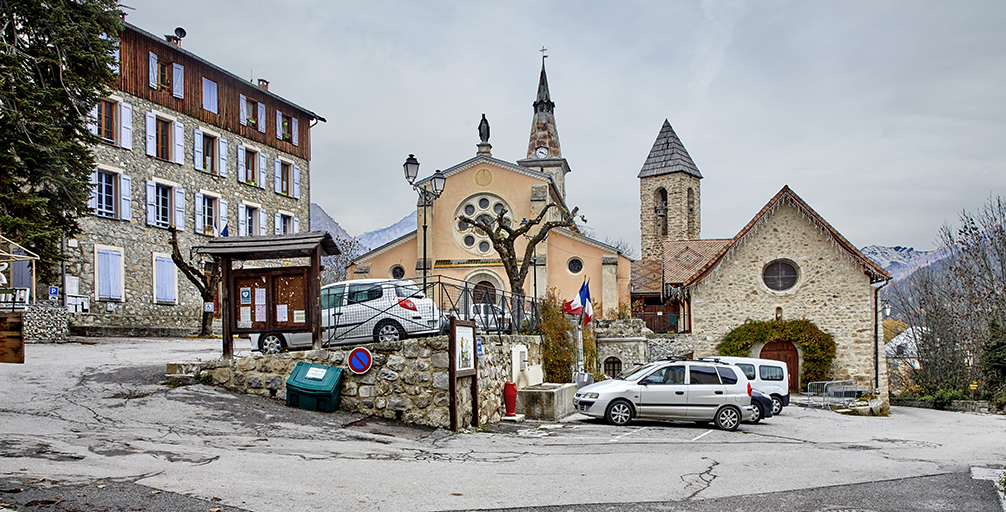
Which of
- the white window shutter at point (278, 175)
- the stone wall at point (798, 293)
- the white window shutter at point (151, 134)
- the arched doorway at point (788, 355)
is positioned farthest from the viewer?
the white window shutter at point (278, 175)

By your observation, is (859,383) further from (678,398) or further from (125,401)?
(125,401)

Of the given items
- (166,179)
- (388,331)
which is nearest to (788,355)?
(388,331)

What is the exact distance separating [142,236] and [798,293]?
85.8 feet

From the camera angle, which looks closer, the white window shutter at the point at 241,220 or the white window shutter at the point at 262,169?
the white window shutter at the point at 241,220

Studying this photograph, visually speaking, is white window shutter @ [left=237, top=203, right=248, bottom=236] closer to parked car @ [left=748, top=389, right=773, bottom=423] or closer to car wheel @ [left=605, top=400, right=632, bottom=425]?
car wheel @ [left=605, top=400, right=632, bottom=425]

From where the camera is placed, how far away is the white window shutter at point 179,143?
33.7 meters

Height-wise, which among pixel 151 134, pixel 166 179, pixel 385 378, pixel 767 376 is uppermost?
pixel 151 134

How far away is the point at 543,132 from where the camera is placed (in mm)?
58406

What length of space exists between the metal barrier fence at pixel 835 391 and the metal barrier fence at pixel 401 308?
16878mm

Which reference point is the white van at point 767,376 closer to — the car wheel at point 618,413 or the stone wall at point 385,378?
the car wheel at point 618,413

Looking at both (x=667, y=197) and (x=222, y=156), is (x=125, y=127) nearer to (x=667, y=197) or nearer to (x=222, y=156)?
(x=222, y=156)

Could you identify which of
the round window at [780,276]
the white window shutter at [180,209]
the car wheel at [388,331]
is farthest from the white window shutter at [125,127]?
the round window at [780,276]

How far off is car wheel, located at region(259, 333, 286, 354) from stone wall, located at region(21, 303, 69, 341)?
1129 cm

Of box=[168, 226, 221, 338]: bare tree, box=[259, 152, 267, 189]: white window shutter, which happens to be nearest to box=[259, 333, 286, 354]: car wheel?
box=[168, 226, 221, 338]: bare tree
